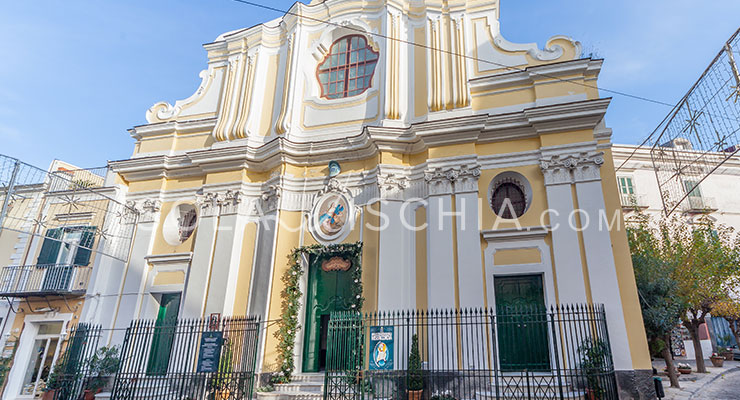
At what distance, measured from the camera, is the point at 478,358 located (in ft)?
27.9

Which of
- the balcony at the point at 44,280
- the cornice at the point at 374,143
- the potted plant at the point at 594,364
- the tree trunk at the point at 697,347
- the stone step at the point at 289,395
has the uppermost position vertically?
the cornice at the point at 374,143

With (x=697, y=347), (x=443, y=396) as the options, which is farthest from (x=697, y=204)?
(x=443, y=396)

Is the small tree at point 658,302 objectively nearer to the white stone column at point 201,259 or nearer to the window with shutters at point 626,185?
the window with shutters at point 626,185

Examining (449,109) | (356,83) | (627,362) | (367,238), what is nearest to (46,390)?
(367,238)

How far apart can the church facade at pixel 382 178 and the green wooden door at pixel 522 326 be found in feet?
0.22

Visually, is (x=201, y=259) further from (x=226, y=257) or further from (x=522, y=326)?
(x=522, y=326)

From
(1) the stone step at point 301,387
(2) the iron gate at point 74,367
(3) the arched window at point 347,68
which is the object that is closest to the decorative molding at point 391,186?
(3) the arched window at point 347,68

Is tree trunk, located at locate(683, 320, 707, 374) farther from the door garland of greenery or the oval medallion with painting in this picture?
the oval medallion with painting

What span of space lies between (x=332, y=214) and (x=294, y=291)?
2260 millimetres

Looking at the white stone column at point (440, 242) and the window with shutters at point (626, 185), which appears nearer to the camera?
the white stone column at point (440, 242)

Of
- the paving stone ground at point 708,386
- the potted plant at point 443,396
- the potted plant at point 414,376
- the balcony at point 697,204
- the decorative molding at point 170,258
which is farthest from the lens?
the balcony at point 697,204

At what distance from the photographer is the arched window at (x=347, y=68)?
14.0 metres

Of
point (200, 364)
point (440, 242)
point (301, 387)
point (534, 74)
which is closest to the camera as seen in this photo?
point (200, 364)

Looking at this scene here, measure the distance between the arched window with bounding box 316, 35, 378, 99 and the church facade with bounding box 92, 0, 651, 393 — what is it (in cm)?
7
